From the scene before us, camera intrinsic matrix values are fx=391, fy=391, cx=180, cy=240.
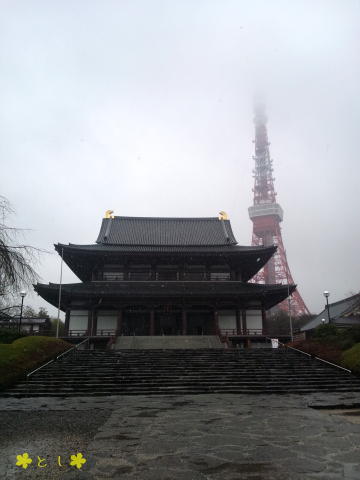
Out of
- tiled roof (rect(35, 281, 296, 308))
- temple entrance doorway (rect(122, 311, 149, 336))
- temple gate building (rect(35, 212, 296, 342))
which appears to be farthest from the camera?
temple entrance doorway (rect(122, 311, 149, 336))

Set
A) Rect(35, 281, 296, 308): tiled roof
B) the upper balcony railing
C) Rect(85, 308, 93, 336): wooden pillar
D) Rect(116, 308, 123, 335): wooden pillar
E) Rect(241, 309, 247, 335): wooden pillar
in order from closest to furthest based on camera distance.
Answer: Rect(35, 281, 296, 308): tiled roof < Rect(85, 308, 93, 336): wooden pillar < Rect(116, 308, 123, 335): wooden pillar < Rect(241, 309, 247, 335): wooden pillar < the upper balcony railing

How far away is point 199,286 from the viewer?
101 feet

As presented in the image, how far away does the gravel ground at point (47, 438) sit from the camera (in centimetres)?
539

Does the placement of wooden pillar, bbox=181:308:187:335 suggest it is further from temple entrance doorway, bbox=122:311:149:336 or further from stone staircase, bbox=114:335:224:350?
temple entrance doorway, bbox=122:311:149:336

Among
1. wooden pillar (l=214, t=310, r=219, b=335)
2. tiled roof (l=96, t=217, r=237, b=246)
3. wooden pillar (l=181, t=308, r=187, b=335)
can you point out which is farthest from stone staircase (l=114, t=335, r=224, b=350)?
tiled roof (l=96, t=217, r=237, b=246)

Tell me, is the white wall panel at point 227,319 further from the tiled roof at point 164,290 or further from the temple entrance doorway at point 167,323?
the temple entrance doorway at point 167,323

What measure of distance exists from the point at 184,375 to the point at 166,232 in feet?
74.9

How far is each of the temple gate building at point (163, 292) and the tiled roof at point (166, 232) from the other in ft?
4.19

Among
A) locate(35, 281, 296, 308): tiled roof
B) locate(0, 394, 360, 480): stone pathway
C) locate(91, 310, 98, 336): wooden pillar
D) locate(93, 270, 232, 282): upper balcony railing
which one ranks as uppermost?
locate(93, 270, 232, 282): upper balcony railing

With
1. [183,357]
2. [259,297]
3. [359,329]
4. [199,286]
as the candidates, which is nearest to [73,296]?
[199,286]

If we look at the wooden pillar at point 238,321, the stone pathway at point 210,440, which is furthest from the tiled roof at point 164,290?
the stone pathway at point 210,440

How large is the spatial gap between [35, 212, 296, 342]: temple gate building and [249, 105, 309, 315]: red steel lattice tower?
34532 mm

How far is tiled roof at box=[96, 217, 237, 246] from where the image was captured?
35656 millimetres

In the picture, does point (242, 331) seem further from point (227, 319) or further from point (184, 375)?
point (184, 375)
